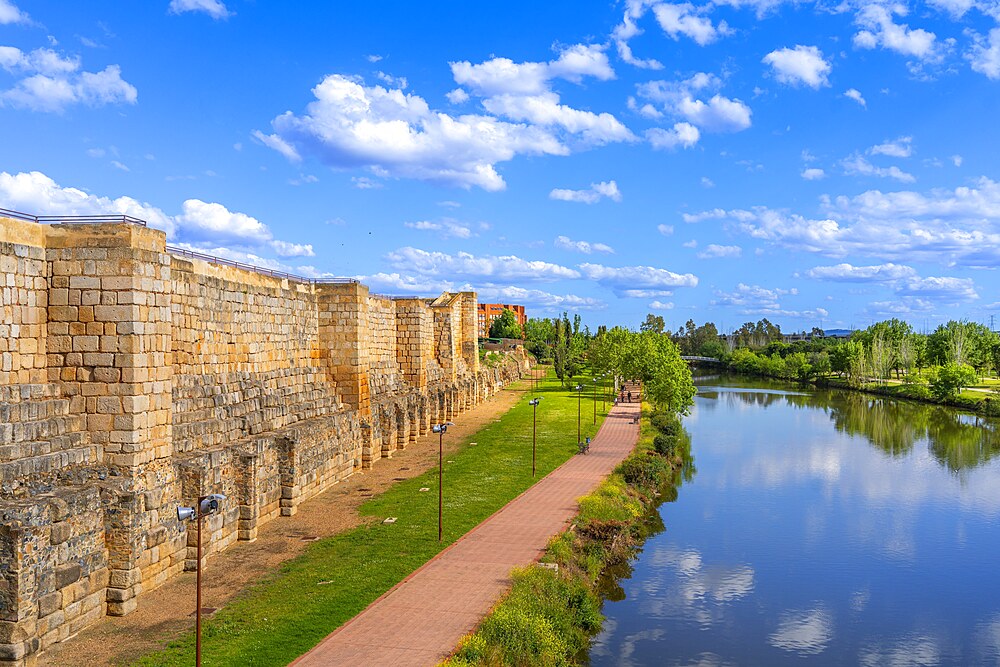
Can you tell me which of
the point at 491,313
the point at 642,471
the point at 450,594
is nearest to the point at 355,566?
the point at 450,594

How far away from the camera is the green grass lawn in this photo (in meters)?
11.3

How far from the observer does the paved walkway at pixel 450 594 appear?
1129cm

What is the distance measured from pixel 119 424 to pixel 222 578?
3783mm

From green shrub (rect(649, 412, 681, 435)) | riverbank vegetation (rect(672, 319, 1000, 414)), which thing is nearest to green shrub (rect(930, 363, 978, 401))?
riverbank vegetation (rect(672, 319, 1000, 414))

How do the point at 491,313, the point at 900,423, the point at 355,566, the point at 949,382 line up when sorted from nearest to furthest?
the point at 355,566
the point at 900,423
the point at 949,382
the point at 491,313

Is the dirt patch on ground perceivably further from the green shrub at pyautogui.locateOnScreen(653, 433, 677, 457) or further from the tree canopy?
the tree canopy

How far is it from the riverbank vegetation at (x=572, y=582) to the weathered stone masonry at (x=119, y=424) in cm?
616

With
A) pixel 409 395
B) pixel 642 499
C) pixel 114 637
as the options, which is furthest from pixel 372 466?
pixel 114 637

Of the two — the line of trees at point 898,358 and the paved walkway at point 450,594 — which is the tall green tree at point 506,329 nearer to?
the line of trees at point 898,358

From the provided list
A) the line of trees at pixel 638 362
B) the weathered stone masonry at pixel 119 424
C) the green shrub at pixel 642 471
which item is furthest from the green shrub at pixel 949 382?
the weathered stone masonry at pixel 119 424

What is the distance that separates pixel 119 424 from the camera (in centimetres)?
1316

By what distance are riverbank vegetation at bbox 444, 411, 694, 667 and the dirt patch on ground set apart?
4998 millimetres

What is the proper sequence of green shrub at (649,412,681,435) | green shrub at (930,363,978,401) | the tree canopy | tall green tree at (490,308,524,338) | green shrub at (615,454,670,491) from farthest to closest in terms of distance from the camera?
tall green tree at (490,308,524,338) < green shrub at (930,363,978,401) < the tree canopy < green shrub at (649,412,681,435) < green shrub at (615,454,670,491)

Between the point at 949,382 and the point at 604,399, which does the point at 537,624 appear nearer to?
the point at 604,399
